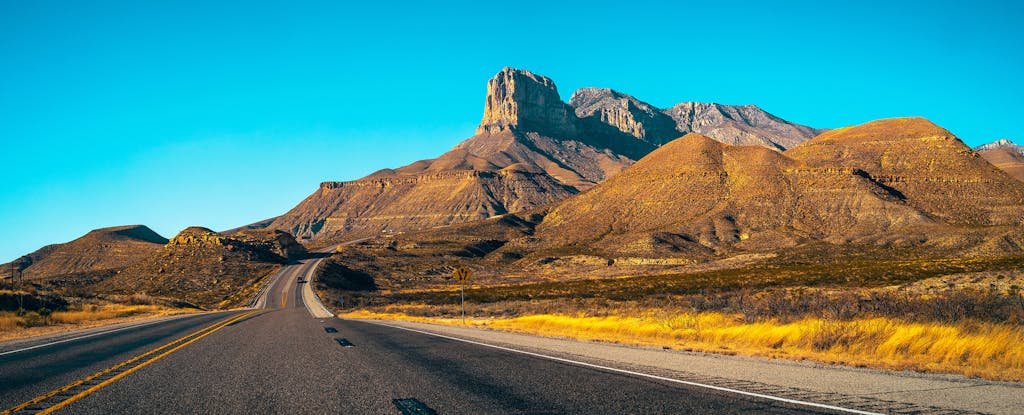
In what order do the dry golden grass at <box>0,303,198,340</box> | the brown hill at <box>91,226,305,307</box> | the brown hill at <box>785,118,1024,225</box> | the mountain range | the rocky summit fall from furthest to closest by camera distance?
the brown hill at <box>785,118,1024,225</box>
the rocky summit
the mountain range
the brown hill at <box>91,226,305,307</box>
the dry golden grass at <box>0,303,198,340</box>

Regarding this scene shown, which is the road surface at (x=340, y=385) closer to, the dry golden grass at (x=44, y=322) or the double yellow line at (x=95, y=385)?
the double yellow line at (x=95, y=385)

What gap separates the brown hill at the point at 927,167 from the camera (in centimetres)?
11119

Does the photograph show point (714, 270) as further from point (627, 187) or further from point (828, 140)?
point (828, 140)

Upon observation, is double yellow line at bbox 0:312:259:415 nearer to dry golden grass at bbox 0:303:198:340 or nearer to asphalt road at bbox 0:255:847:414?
asphalt road at bbox 0:255:847:414

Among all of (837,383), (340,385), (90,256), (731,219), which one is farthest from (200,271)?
(837,383)

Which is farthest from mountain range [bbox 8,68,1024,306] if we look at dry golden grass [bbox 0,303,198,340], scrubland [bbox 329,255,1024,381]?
scrubland [bbox 329,255,1024,381]

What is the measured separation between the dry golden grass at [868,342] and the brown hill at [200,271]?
78.7 metres

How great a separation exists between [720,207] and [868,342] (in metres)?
125

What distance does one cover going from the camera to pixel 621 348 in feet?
46.4

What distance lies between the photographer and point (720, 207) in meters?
130

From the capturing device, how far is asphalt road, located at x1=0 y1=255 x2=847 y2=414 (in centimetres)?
663

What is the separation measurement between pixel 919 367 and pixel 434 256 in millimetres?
139450

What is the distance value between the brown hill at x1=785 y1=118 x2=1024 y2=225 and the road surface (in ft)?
414

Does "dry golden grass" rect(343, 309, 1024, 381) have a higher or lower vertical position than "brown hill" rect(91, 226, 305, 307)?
lower
